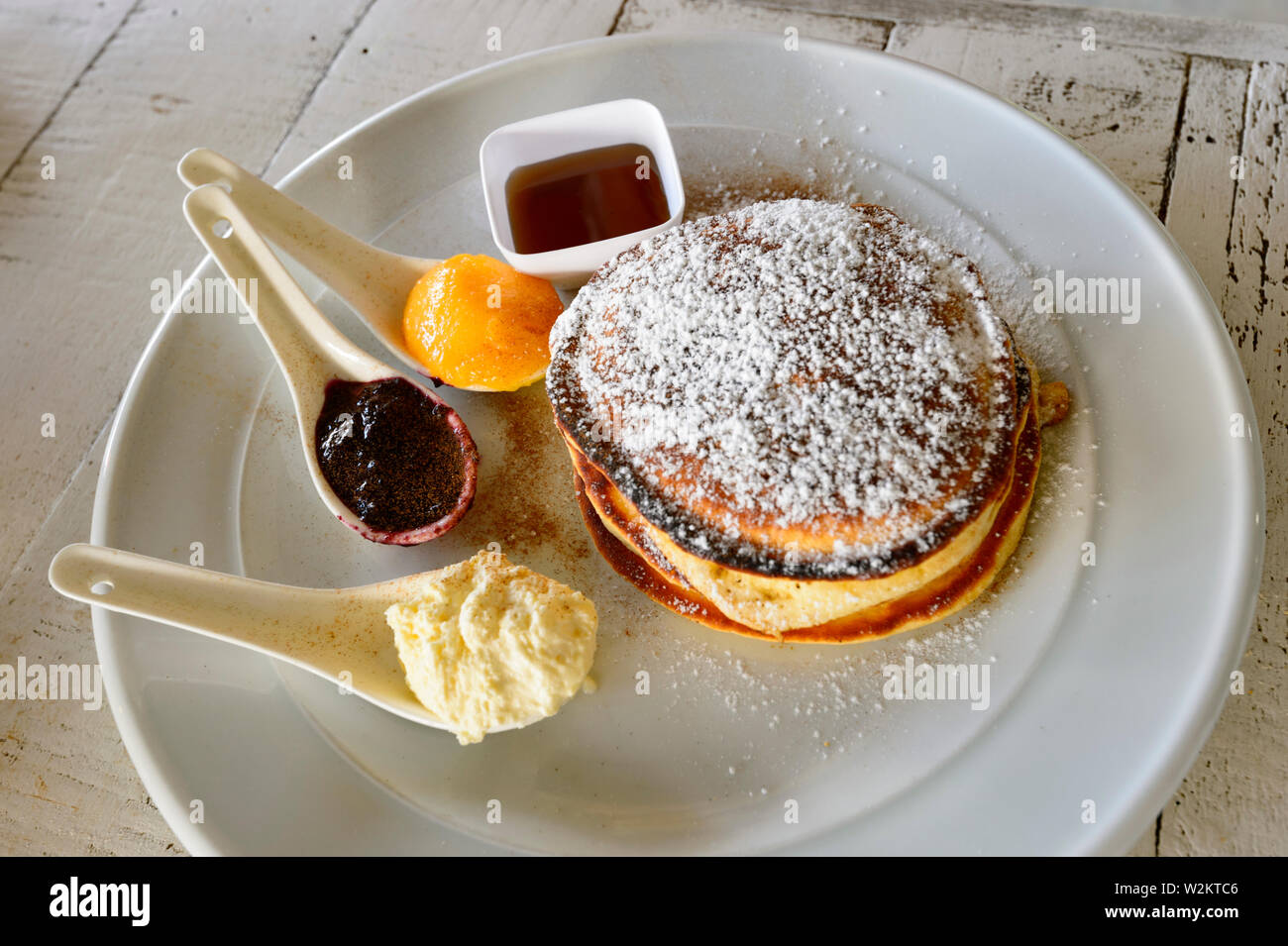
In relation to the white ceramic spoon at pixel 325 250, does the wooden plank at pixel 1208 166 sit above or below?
above

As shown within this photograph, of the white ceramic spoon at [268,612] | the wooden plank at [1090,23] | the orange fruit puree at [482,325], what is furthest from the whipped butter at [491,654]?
the wooden plank at [1090,23]

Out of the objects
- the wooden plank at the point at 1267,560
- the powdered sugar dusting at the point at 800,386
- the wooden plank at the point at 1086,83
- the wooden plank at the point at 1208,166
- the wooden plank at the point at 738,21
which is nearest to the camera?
the powdered sugar dusting at the point at 800,386

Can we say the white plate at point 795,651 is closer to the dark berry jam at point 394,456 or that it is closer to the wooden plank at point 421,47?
the dark berry jam at point 394,456

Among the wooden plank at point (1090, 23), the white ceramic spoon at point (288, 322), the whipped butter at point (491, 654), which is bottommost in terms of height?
the whipped butter at point (491, 654)

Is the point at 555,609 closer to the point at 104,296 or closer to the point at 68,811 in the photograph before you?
the point at 68,811

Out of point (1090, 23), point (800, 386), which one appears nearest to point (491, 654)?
point (800, 386)

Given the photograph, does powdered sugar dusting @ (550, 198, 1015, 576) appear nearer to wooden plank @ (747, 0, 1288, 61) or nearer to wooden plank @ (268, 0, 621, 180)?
wooden plank @ (747, 0, 1288, 61)

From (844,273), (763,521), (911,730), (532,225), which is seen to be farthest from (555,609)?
(532,225)
